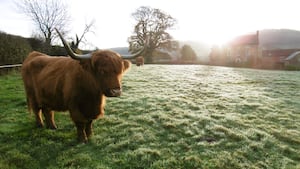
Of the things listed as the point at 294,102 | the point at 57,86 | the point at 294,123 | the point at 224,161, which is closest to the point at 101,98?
the point at 57,86

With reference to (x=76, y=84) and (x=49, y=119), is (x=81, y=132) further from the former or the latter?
(x=49, y=119)

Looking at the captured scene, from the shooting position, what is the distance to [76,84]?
15.0ft

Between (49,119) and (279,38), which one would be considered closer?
(49,119)

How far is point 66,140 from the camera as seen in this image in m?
5.10

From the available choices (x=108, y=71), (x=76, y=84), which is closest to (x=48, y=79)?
(x=76, y=84)

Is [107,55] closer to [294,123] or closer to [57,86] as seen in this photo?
[57,86]

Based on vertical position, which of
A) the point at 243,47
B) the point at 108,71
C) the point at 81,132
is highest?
the point at 243,47

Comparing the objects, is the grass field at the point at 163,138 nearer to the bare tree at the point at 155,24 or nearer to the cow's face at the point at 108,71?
the cow's face at the point at 108,71

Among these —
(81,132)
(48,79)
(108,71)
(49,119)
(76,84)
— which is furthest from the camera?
(49,119)

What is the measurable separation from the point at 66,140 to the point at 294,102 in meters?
8.70

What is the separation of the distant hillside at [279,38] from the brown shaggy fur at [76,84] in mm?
108403

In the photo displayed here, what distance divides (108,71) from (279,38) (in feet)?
422

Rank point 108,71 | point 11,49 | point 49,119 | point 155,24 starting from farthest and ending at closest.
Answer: point 155,24 < point 11,49 < point 49,119 < point 108,71

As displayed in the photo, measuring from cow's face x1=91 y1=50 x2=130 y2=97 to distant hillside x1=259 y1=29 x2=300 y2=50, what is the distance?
357 feet
